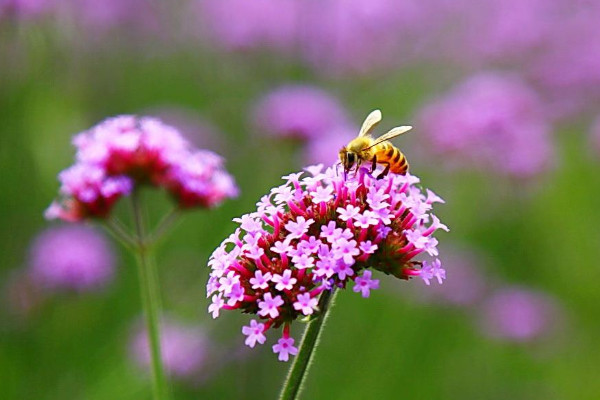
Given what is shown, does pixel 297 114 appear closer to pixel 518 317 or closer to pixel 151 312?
pixel 518 317

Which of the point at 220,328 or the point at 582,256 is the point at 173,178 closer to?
the point at 220,328

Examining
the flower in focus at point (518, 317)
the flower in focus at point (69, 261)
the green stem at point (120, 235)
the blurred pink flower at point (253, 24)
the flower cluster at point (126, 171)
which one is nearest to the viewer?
the green stem at point (120, 235)

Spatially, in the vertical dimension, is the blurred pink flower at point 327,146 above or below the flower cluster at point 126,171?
above

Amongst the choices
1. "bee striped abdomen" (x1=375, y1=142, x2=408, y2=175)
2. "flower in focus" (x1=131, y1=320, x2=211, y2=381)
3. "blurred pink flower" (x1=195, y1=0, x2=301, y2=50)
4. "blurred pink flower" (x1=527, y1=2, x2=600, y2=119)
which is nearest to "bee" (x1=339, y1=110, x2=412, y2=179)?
"bee striped abdomen" (x1=375, y1=142, x2=408, y2=175)

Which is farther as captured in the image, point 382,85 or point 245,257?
point 382,85

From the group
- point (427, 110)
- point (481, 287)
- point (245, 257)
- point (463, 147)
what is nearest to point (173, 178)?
point (245, 257)

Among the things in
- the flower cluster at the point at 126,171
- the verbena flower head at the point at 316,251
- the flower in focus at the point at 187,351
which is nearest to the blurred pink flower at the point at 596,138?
the flower in focus at the point at 187,351

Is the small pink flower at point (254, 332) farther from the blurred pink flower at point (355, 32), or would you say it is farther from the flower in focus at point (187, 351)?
the blurred pink flower at point (355, 32)
